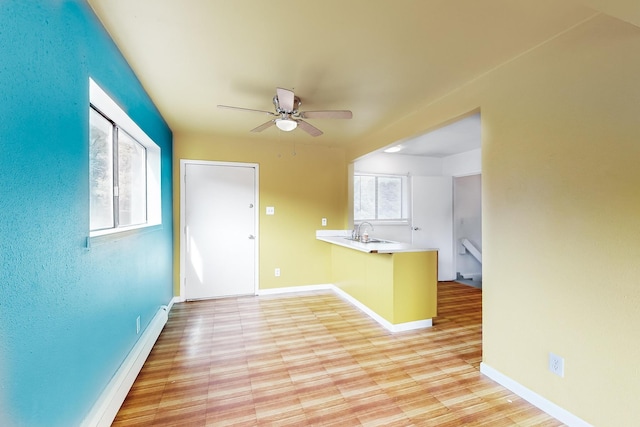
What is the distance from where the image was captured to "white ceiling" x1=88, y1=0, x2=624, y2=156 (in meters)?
1.49

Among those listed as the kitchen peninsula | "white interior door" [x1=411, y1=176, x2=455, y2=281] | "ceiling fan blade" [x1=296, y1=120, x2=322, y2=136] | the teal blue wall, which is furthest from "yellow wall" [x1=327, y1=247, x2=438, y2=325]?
the teal blue wall

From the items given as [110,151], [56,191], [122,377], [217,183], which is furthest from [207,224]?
[56,191]

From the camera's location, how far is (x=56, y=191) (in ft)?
4.03

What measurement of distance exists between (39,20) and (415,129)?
2783mm

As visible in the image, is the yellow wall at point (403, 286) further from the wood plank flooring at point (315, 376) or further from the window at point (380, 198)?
the window at point (380, 198)

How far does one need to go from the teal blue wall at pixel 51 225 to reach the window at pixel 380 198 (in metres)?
3.76

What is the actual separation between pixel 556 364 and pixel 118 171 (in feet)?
11.1

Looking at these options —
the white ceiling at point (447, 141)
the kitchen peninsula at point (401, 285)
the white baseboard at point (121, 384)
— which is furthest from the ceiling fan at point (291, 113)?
the white baseboard at point (121, 384)

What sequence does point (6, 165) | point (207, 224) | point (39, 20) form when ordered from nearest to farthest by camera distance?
point (6, 165) → point (39, 20) → point (207, 224)

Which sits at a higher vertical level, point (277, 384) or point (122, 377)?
point (122, 377)

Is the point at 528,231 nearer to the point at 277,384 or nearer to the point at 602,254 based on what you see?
the point at 602,254

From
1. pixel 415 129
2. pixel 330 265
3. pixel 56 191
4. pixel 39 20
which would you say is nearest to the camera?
pixel 39 20

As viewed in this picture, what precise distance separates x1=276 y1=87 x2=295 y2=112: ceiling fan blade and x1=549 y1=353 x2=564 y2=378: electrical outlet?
240 cm

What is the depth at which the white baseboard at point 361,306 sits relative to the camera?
9.88 feet
